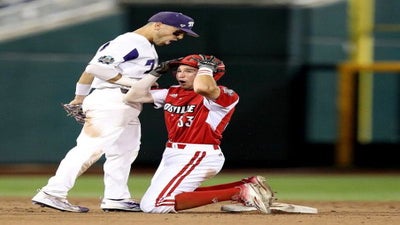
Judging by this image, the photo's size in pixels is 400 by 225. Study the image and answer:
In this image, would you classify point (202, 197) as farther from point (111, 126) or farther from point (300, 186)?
point (300, 186)

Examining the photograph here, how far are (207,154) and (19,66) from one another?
25.0 ft

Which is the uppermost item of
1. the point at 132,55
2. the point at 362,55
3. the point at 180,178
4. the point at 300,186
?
the point at 132,55

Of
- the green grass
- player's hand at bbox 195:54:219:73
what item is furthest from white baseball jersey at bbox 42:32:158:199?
the green grass

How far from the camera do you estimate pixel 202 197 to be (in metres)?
7.77

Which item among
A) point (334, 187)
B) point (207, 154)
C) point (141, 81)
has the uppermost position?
point (141, 81)

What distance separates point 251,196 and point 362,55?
9039 mm

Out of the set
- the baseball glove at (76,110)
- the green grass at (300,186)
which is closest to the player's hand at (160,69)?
the baseball glove at (76,110)

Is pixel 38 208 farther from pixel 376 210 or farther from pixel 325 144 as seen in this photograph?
pixel 325 144

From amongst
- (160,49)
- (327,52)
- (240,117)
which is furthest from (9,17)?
(327,52)

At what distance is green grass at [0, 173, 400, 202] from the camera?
11297 millimetres

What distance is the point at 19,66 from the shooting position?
15016 millimetres

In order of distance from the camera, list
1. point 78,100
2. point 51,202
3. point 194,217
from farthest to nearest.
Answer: point 78,100 → point 51,202 → point 194,217

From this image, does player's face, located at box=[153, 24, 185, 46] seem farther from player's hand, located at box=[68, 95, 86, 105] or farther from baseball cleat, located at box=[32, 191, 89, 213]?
baseball cleat, located at box=[32, 191, 89, 213]

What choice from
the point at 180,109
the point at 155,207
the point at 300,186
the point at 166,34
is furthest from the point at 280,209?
the point at 300,186
